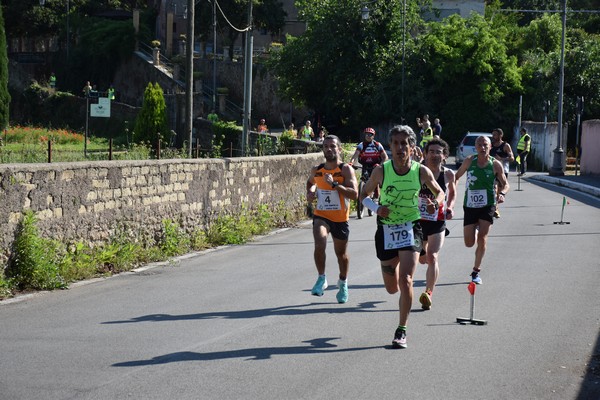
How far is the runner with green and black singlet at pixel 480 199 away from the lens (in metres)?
12.0

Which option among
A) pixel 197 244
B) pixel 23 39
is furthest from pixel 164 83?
pixel 197 244

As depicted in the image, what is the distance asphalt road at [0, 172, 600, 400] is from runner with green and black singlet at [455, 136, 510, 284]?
503 mm

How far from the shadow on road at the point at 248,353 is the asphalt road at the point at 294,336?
2 centimetres

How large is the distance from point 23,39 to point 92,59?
14568 mm

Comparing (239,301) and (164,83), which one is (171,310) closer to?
(239,301)

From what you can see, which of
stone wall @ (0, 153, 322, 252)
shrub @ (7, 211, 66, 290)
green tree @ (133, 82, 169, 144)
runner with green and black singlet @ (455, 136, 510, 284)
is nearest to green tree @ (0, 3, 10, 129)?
green tree @ (133, 82, 169, 144)

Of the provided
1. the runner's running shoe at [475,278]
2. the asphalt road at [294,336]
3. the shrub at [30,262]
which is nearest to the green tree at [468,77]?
the asphalt road at [294,336]

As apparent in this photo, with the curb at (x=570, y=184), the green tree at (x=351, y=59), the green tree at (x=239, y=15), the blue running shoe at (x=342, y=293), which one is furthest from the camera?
the green tree at (x=239, y=15)

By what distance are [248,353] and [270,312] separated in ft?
6.25

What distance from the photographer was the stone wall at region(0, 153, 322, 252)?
444 inches

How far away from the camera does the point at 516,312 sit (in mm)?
10125

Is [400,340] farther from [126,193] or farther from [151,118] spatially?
[151,118]

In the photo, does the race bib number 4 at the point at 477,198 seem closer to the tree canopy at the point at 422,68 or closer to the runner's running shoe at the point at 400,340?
the runner's running shoe at the point at 400,340

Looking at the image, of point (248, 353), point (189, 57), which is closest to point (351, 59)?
point (189, 57)
